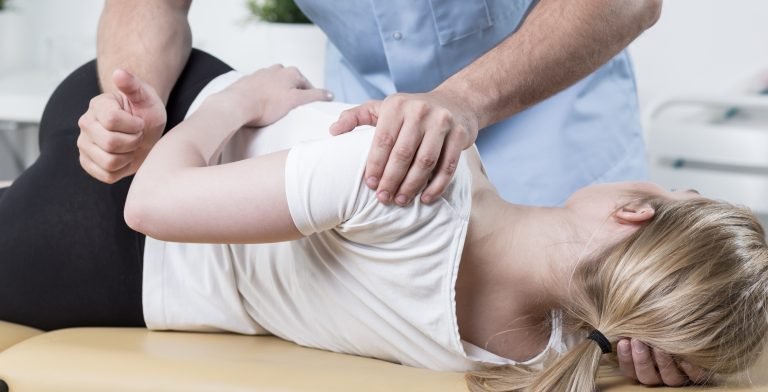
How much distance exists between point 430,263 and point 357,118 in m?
0.19

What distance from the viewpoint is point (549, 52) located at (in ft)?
4.48

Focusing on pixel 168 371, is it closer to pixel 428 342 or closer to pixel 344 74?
pixel 428 342

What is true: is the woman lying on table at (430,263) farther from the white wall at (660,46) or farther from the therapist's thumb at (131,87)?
the white wall at (660,46)

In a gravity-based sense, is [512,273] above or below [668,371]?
above

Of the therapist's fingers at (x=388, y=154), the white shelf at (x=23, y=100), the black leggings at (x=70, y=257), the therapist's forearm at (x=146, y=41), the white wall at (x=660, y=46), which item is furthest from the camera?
the white wall at (x=660, y=46)

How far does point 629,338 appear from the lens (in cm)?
114

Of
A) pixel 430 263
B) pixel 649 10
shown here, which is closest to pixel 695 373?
pixel 430 263

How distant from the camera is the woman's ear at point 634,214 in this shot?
118cm

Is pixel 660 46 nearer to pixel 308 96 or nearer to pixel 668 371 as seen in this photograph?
pixel 308 96

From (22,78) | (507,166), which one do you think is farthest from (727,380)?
(22,78)

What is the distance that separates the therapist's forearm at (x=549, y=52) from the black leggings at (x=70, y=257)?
52cm

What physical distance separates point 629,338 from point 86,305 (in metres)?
0.74

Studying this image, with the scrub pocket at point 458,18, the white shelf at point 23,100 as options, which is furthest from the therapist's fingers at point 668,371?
the white shelf at point 23,100

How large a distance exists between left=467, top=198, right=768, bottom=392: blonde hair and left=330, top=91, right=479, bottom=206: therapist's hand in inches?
8.4
